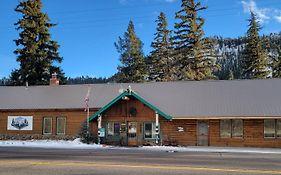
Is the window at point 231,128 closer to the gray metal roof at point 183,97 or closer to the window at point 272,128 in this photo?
the gray metal roof at point 183,97

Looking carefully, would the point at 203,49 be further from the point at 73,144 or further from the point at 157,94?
the point at 73,144

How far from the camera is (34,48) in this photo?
52750 millimetres

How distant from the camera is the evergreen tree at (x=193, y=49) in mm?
50688

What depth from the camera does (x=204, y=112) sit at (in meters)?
29.7

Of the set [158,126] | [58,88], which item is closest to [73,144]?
[158,126]

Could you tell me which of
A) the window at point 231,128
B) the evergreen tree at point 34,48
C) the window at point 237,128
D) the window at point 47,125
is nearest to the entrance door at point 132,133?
the window at point 231,128

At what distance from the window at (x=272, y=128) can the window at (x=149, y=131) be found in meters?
8.47

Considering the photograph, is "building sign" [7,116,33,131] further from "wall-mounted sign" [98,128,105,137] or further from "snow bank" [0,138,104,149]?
"wall-mounted sign" [98,128,105,137]

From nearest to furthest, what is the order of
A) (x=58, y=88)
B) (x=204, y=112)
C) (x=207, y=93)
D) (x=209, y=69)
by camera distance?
(x=204, y=112), (x=207, y=93), (x=58, y=88), (x=209, y=69)

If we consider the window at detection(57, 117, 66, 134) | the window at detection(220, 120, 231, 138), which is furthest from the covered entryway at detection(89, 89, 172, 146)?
the window at detection(220, 120, 231, 138)

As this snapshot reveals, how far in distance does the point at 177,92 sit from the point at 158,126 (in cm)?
480

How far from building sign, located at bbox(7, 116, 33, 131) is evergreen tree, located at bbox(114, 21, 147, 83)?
940 inches

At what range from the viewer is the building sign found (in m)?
34.2

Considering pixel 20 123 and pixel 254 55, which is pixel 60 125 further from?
pixel 254 55
